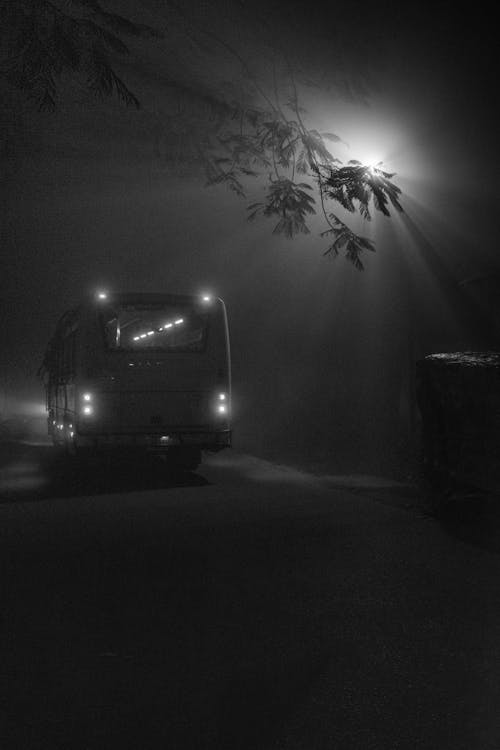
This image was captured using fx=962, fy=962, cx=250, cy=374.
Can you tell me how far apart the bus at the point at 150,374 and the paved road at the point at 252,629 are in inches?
201

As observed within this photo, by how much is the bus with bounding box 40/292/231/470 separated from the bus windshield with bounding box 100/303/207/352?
18 millimetres

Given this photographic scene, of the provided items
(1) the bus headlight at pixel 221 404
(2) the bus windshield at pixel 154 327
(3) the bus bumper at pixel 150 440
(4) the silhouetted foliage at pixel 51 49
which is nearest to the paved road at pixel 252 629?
(4) the silhouetted foliage at pixel 51 49

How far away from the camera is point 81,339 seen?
658 inches

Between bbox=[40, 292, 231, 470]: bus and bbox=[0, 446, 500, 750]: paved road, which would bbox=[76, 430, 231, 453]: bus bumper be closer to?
bbox=[40, 292, 231, 470]: bus

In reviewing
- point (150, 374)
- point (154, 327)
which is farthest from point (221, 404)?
point (154, 327)

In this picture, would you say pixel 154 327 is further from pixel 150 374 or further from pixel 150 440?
pixel 150 440

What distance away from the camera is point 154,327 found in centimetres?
1734

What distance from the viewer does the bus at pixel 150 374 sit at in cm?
1645

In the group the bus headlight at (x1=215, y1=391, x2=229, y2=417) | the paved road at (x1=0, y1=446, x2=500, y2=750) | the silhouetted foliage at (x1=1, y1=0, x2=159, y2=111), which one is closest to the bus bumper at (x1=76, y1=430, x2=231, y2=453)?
the bus headlight at (x1=215, y1=391, x2=229, y2=417)

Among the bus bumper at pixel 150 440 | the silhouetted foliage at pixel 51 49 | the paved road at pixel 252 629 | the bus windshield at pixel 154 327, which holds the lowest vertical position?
the paved road at pixel 252 629

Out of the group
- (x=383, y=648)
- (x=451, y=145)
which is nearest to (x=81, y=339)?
(x=451, y=145)

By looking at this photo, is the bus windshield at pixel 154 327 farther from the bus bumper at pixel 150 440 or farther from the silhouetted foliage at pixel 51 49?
the silhouetted foliage at pixel 51 49

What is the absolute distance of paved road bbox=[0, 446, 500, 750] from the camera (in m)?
4.30

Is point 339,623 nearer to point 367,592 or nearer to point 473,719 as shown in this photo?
point 367,592
